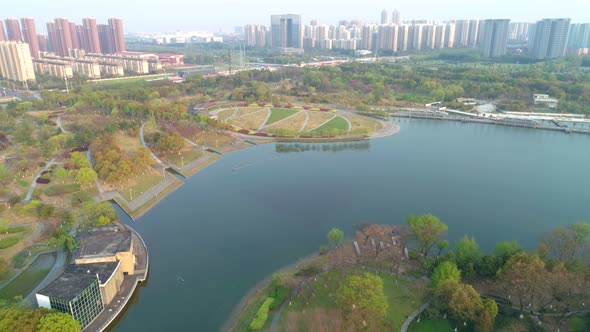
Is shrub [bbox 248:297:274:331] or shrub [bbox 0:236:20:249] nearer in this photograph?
shrub [bbox 248:297:274:331]

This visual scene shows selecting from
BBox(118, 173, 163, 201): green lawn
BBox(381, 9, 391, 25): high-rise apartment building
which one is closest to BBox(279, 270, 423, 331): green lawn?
BBox(118, 173, 163, 201): green lawn

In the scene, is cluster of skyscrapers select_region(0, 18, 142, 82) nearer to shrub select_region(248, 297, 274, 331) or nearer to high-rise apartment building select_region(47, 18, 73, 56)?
high-rise apartment building select_region(47, 18, 73, 56)

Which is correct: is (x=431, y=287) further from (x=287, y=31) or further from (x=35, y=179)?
(x=287, y=31)

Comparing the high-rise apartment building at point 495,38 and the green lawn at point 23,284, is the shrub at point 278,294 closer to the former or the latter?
the green lawn at point 23,284

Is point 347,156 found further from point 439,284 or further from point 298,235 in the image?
point 439,284

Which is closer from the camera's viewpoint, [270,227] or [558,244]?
[558,244]

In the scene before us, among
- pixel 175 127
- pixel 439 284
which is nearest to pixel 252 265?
pixel 439 284
